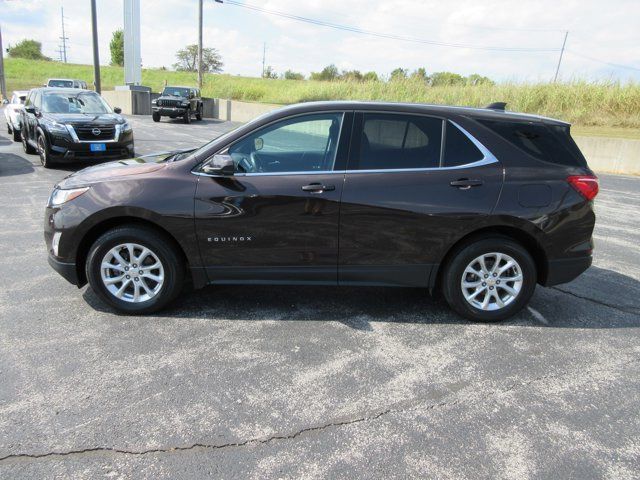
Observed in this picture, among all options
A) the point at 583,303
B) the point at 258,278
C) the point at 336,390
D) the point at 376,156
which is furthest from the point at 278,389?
the point at 583,303

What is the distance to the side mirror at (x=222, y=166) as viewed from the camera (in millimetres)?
3721

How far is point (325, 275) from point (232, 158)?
47.3 inches

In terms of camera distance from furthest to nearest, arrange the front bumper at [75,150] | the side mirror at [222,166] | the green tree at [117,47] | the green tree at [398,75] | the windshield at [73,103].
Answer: the green tree at [117,47]
the green tree at [398,75]
the windshield at [73,103]
the front bumper at [75,150]
the side mirror at [222,166]

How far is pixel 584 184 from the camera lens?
396 cm

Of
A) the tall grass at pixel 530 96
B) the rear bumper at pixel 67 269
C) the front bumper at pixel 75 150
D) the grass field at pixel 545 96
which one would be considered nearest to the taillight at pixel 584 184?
the rear bumper at pixel 67 269

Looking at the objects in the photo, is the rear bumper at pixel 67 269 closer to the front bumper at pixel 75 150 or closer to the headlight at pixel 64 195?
the headlight at pixel 64 195

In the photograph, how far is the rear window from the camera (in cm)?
398

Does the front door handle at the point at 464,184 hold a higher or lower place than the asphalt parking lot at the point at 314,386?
higher

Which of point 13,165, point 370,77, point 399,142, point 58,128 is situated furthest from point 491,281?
point 370,77

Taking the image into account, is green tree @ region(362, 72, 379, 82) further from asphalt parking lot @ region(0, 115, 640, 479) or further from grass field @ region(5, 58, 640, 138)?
asphalt parking lot @ region(0, 115, 640, 479)

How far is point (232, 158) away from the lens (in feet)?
12.5

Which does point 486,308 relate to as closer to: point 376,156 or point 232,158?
point 376,156

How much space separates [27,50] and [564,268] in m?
114

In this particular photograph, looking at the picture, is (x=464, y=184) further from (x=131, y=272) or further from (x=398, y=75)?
(x=398, y=75)
